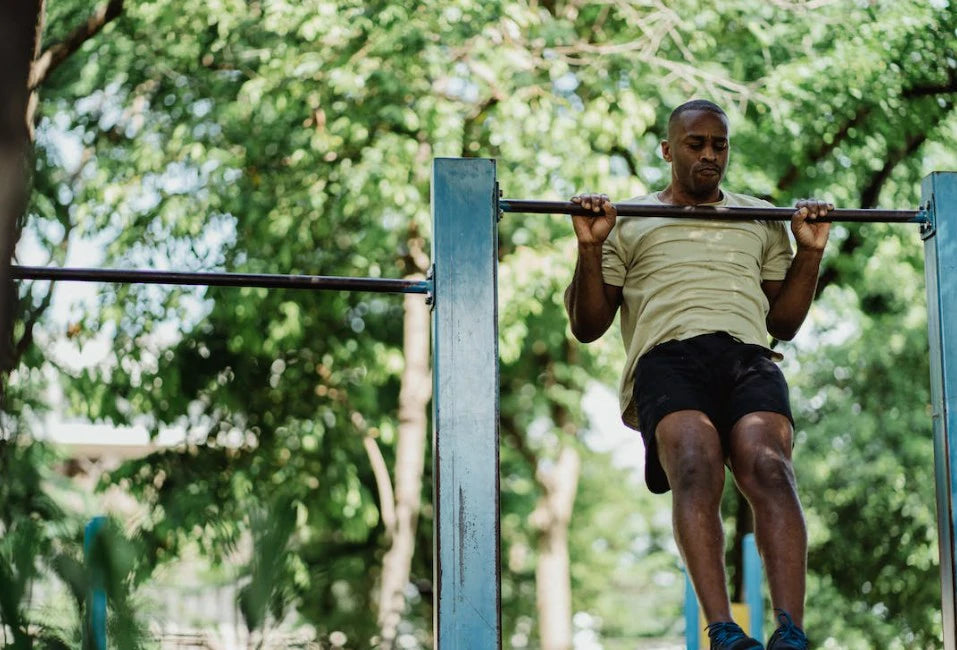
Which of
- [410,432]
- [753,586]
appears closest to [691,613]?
[753,586]

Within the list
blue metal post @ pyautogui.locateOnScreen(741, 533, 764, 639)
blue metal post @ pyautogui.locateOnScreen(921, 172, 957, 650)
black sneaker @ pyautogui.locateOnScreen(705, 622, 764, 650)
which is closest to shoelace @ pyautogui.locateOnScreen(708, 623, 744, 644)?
black sneaker @ pyautogui.locateOnScreen(705, 622, 764, 650)

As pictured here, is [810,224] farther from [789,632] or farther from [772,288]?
[789,632]

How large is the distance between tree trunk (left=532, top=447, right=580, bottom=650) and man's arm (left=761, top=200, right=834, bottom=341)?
27.0ft

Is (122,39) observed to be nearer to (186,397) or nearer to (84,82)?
(84,82)

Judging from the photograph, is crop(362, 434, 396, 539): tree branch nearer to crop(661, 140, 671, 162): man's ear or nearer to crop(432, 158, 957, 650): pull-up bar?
crop(661, 140, 671, 162): man's ear

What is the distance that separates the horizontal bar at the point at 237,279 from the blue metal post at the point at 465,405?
0.13m

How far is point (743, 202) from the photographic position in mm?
3391

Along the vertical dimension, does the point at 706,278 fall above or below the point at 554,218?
below

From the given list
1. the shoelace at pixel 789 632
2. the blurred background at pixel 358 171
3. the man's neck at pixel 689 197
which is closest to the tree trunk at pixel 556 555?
the blurred background at pixel 358 171

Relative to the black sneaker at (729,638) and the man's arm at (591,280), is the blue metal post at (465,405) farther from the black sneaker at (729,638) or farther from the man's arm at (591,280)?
the black sneaker at (729,638)

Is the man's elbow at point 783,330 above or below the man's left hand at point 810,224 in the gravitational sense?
below

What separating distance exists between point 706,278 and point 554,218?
6180mm

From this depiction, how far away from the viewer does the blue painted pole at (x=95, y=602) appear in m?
1.98

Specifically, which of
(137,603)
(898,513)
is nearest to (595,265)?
(137,603)
